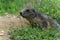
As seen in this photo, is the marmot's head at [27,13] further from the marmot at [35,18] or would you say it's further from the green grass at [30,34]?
the green grass at [30,34]

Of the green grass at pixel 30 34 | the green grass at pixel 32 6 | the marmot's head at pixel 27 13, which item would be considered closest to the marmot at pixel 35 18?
the marmot's head at pixel 27 13

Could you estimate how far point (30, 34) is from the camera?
7.33 metres

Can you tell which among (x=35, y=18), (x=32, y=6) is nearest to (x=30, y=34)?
(x=35, y=18)

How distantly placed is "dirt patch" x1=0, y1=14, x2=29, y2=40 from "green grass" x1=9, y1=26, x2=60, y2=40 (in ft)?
0.64

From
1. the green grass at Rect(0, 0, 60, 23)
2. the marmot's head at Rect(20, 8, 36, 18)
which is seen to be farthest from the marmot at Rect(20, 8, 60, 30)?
the green grass at Rect(0, 0, 60, 23)

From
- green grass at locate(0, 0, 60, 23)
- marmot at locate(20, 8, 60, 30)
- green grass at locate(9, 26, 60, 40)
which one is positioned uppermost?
green grass at locate(0, 0, 60, 23)

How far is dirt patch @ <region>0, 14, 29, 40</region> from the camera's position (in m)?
7.19

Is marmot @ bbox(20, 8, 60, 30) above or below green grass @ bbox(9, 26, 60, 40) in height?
above

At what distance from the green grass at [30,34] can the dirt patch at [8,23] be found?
19cm

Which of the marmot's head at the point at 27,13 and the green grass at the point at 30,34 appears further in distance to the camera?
the marmot's head at the point at 27,13

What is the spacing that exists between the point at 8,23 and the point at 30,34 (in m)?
0.95

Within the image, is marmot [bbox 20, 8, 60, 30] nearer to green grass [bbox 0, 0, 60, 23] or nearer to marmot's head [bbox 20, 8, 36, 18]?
marmot's head [bbox 20, 8, 36, 18]

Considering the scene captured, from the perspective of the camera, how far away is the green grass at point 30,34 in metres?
7.07

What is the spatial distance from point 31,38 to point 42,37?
0.45 meters
